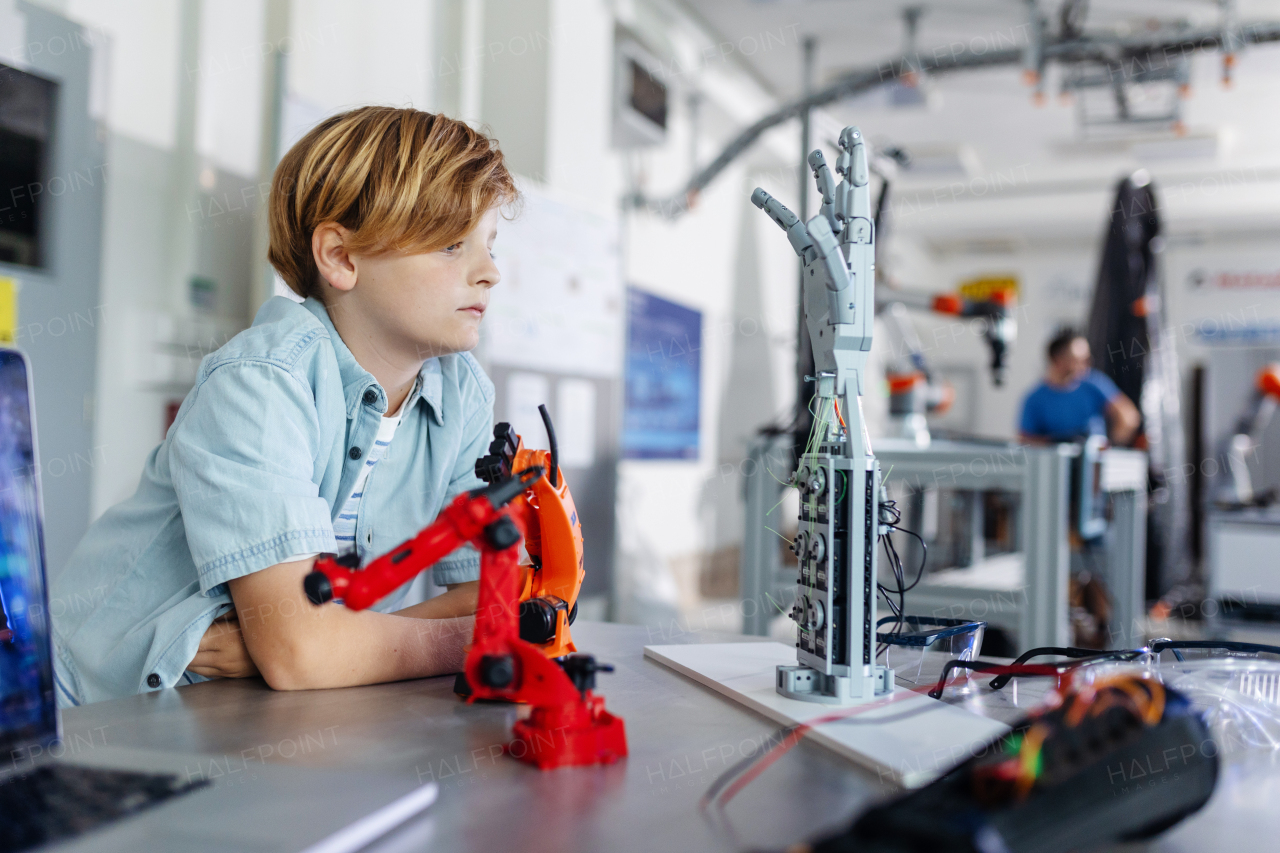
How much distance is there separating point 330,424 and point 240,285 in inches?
62.1

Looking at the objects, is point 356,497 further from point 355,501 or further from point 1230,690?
point 1230,690

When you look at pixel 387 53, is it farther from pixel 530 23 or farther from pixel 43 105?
pixel 43 105

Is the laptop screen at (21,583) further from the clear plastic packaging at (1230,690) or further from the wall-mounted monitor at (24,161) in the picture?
the wall-mounted monitor at (24,161)

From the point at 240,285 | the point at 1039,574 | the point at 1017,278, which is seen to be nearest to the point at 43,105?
the point at 240,285

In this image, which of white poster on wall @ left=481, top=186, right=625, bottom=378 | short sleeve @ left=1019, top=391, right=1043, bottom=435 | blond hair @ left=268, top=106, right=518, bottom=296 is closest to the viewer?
blond hair @ left=268, top=106, right=518, bottom=296

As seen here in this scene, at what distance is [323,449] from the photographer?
34.8 inches

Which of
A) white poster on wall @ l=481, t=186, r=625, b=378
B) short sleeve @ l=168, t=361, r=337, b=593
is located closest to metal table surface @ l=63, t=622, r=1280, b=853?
short sleeve @ l=168, t=361, r=337, b=593

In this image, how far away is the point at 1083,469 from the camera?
242 cm

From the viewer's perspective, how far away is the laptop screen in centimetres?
51

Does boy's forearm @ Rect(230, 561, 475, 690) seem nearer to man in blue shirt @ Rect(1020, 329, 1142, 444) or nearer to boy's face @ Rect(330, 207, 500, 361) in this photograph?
boy's face @ Rect(330, 207, 500, 361)

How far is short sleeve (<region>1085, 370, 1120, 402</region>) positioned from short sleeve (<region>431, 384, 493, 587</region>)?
405cm

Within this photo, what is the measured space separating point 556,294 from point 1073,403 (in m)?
2.77

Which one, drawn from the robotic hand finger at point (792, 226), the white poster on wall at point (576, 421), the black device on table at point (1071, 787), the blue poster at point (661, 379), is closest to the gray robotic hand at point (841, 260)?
the robotic hand finger at point (792, 226)

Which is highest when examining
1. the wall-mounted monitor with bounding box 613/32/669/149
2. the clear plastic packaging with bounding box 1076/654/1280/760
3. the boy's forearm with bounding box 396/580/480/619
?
the wall-mounted monitor with bounding box 613/32/669/149
